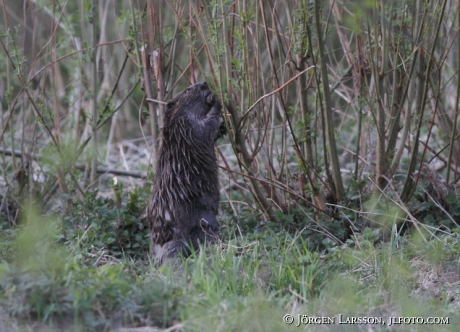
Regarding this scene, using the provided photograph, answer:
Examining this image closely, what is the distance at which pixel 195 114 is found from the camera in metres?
5.26

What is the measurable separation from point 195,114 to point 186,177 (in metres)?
0.51

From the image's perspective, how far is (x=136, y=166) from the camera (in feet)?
26.2

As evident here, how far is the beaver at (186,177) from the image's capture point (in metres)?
5.03

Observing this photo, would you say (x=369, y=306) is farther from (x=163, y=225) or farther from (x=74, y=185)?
(x=74, y=185)

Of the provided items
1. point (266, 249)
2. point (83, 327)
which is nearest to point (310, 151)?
point (266, 249)

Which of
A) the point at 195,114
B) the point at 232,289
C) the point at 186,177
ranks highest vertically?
the point at 195,114

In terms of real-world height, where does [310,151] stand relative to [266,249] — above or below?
above

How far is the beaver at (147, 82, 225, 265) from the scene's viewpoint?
5.03m

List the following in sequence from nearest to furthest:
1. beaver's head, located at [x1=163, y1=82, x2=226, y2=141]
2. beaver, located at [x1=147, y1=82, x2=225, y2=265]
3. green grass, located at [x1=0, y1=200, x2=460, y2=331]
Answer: green grass, located at [x1=0, y1=200, x2=460, y2=331], beaver, located at [x1=147, y1=82, x2=225, y2=265], beaver's head, located at [x1=163, y1=82, x2=226, y2=141]

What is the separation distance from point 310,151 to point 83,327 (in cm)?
284
